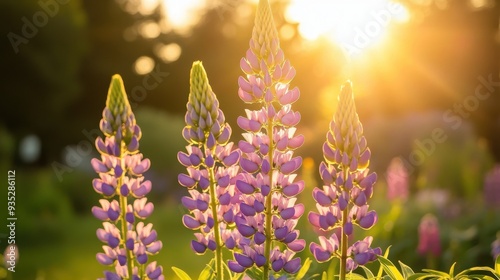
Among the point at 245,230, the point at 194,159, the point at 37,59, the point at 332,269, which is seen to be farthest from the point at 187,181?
the point at 37,59

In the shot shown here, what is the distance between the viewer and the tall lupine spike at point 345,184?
2502mm

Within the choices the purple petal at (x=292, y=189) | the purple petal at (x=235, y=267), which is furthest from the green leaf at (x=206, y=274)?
the purple petal at (x=292, y=189)

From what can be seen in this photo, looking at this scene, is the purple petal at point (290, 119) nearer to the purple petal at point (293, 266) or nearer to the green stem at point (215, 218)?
the green stem at point (215, 218)

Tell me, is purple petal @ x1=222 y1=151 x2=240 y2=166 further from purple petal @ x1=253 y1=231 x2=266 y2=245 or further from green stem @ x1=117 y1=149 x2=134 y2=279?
green stem @ x1=117 y1=149 x2=134 y2=279

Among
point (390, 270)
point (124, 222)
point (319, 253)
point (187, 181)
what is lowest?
point (390, 270)

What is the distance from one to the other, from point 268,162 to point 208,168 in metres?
0.22

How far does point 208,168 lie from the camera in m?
2.62

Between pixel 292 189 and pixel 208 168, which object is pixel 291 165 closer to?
pixel 292 189

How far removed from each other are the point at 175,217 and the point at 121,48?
2091 cm

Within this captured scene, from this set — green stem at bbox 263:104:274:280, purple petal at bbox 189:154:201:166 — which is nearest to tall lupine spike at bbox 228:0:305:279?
green stem at bbox 263:104:274:280

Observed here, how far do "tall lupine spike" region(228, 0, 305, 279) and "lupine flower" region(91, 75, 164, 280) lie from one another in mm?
347

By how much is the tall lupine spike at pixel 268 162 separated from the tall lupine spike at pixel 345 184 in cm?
10

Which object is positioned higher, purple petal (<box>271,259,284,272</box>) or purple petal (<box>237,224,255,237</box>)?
purple petal (<box>237,224,255,237</box>)

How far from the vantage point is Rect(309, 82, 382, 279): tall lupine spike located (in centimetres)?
250
